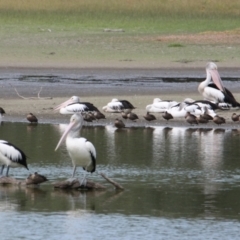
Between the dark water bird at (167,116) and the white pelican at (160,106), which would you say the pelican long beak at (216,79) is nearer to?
the white pelican at (160,106)

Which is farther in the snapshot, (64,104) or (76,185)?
(64,104)

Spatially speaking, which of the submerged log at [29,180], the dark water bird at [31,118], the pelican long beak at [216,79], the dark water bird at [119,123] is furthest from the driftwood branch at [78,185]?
the pelican long beak at [216,79]

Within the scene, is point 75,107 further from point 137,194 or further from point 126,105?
point 137,194

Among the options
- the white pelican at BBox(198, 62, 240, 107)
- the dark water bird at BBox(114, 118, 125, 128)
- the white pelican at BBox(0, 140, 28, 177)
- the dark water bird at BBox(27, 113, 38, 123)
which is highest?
the white pelican at BBox(198, 62, 240, 107)

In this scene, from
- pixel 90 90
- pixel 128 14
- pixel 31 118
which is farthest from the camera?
pixel 128 14

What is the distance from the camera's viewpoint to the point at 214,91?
16.7m

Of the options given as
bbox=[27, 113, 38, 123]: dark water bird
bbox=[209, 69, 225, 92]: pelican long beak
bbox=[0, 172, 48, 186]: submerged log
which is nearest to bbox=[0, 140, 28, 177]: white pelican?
bbox=[0, 172, 48, 186]: submerged log

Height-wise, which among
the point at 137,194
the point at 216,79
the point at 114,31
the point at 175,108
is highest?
the point at 114,31

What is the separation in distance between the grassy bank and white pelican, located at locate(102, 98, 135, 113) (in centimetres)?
778

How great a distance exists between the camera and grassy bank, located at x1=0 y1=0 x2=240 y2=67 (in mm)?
24302

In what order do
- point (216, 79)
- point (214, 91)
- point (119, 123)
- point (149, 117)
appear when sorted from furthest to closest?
point (216, 79), point (214, 91), point (149, 117), point (119, 123)

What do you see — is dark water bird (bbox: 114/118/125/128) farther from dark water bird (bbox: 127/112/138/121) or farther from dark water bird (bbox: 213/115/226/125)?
dark water bird (bbox: 213/115/226/125)

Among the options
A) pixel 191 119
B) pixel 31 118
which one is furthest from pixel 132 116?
pixel 31 118

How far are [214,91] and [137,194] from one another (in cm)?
769
